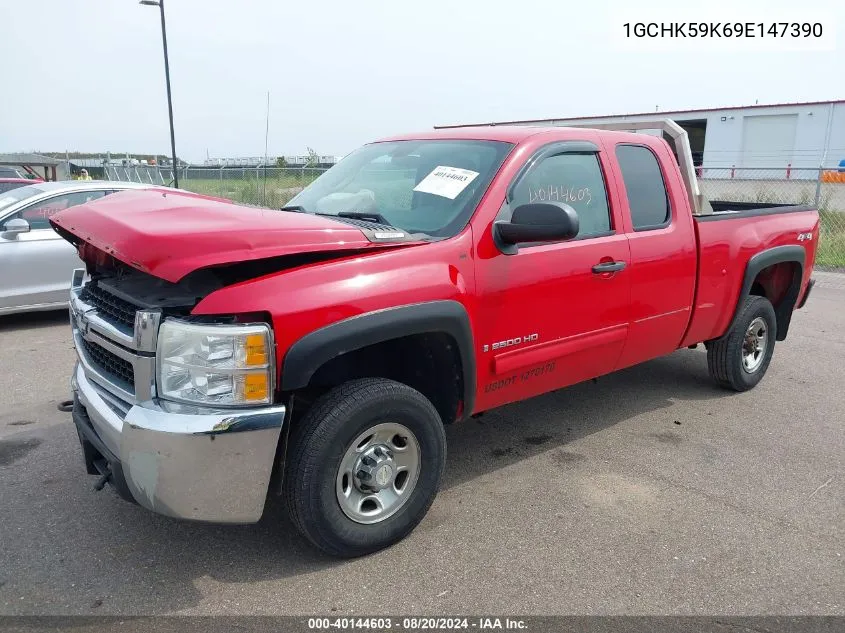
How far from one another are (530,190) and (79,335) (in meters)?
2.38

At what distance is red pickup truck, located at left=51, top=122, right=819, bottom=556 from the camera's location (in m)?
2.67

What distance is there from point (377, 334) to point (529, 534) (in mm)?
1258

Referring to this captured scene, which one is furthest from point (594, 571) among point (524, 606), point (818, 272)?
point (818, 272)

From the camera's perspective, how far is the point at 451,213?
3465 millimetres

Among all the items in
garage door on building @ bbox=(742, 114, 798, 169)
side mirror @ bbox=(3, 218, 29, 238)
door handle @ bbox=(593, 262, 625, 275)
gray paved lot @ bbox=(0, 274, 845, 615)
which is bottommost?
gray paved lot @ bbox=(0, 274, 845, 615)

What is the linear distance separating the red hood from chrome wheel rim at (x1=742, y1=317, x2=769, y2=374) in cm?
356

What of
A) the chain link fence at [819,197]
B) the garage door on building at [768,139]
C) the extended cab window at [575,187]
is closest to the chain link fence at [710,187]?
the chain link fence at [819,197]

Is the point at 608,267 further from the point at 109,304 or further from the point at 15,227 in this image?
the point at 15,227

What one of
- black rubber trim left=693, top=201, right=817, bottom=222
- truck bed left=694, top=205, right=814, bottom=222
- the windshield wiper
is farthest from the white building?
the windshield wiper

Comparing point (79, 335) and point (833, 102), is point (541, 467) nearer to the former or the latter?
point (79, 335)

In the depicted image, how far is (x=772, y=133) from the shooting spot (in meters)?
30.7

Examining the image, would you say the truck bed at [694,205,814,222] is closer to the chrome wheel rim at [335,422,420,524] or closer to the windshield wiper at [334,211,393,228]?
the windshield wiper at [334,211,393,228]

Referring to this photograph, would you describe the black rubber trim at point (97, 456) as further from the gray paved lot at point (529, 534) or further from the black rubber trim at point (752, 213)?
the black rubber trim at point (752, 213)

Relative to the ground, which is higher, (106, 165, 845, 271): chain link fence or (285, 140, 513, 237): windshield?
(285, 140, 513, 237): windshield
